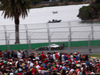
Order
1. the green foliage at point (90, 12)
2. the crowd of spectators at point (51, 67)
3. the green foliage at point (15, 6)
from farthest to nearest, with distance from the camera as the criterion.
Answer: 1. the green foliage at point (90, 12)
2. the green foliage at point (15, 6)
3. the crowd of spectators at point (51, 67)

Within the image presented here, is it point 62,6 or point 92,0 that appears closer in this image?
point 92,0

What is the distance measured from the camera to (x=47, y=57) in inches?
846

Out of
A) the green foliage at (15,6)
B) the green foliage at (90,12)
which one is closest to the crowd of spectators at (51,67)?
the green foliage at (15,6)

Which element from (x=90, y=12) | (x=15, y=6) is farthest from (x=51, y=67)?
(x=90, y=12)

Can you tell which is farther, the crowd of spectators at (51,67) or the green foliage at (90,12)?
the green foliage at (90,12)

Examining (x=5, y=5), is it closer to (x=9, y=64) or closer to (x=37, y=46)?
(x=37, y=46)

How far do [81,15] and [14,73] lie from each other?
115 feet

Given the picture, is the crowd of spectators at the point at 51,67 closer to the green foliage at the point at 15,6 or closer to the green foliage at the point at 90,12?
the green foliage at the point at 15,6

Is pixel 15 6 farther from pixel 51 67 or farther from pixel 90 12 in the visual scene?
pixel 90 12

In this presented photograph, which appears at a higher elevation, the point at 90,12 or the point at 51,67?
the point at 90,12

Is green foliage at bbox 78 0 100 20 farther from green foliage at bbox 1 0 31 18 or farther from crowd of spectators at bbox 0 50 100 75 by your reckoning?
crowd of spectators at bbox 0 50 100 75

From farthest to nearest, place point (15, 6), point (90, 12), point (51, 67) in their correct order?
point (90, 12), point (15, 6), point (51, 67)

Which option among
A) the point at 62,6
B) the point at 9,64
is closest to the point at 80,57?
the point at 9,64

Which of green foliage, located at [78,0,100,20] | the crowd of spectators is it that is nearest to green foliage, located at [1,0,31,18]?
the crowd of spectators
